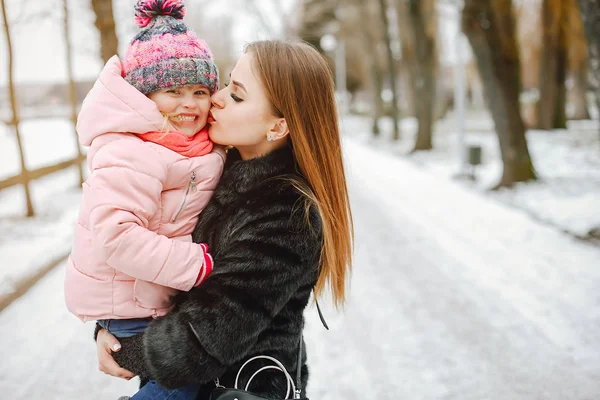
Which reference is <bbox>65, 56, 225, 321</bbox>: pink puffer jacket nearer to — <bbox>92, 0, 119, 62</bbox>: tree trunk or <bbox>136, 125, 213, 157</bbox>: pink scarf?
<bbox>136, 125, 213, 157</bbox>: pink scarf

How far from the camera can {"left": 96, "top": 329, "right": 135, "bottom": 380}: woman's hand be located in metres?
1.65

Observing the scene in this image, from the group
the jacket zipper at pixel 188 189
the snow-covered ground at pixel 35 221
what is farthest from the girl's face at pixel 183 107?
the snow-covered ground at pixel 35 221

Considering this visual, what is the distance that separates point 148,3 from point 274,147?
65 cm

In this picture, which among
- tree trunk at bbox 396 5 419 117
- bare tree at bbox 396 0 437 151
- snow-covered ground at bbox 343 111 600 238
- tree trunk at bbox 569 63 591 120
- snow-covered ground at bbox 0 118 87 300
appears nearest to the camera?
snow-covered ground at bbox 0 118 87 300

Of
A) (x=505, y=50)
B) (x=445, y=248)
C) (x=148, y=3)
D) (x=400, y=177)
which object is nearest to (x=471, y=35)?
(x=505, y=50)

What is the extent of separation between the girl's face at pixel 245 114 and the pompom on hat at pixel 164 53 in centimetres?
14

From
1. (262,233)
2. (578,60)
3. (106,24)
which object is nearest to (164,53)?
(262,233)

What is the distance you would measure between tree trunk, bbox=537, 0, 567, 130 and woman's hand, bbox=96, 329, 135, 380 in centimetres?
1999

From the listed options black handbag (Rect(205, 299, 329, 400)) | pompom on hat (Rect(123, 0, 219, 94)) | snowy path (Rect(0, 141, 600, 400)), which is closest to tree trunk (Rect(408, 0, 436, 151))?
snowy path (Rect(0, 141, 600, 400))

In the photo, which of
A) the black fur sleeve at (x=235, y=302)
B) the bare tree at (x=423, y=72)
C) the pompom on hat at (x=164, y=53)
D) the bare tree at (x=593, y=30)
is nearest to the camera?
the black fur sleeve at (x=235, y=302)

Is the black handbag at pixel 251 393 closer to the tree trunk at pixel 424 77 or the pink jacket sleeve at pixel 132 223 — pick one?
the pink jacket sleeve at pixel 132 223

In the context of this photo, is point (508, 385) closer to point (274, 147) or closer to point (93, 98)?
point (274, 147)

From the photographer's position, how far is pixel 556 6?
16344 millimetres

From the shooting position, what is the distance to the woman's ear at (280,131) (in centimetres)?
172
